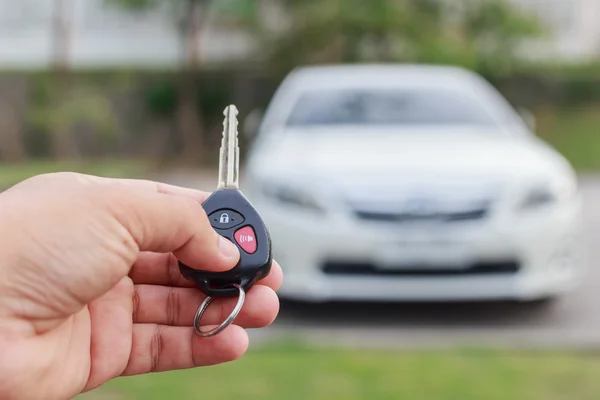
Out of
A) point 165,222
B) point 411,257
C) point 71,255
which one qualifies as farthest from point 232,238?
point 411,257

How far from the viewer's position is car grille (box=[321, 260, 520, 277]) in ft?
13.1

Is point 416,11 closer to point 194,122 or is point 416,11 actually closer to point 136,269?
point 194,122

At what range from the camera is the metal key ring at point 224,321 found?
146 centimetres

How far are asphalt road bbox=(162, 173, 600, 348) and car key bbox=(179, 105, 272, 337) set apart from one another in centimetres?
229

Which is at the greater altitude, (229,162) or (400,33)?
(400,33)

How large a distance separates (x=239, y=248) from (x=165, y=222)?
15cm

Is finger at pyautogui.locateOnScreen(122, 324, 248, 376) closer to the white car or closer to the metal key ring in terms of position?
the metal key ring

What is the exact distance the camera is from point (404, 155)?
4.27 meters

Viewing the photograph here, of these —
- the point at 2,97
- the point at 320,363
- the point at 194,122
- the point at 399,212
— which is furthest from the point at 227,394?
the point at 2,97

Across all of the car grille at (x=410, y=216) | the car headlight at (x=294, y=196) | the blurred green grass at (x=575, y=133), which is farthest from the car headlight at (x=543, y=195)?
the blurred green grass at (x=575, y=133)

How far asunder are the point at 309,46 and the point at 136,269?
10.8m

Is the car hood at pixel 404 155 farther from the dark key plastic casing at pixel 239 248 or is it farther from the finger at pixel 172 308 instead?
the dark key plastic casing at pixel 239 248

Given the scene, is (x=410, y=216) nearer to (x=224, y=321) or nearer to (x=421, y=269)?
(x=421, y=269)

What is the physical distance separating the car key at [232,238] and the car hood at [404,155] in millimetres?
2490
